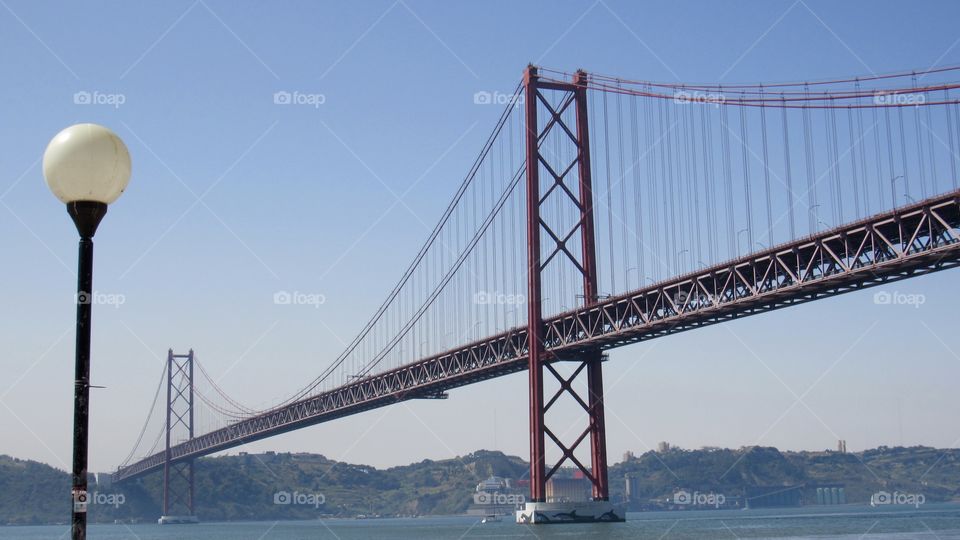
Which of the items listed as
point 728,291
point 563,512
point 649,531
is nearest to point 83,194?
point 728,291

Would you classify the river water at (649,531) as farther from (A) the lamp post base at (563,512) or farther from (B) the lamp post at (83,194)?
(B) the lamp post at (83,194)

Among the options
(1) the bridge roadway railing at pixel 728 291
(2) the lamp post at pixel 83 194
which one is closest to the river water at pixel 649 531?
(1) the bridge roadway railing at pixel 728 291

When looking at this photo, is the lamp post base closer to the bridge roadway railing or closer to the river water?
the river water

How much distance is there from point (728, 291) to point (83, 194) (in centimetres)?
4232

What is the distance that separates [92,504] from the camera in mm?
165375

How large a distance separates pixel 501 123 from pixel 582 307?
579 inches

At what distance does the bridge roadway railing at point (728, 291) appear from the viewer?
40000mm

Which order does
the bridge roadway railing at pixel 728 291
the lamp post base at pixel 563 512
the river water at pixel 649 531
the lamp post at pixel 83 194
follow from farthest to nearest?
the river water at pixel 649 531, the lamp post base at pixel 563 512, the bridge roadway railing at pixel 728 291, the lamp post at pixel 83 194

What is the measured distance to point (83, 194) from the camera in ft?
25.3

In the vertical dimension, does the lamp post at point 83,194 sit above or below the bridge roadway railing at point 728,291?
below

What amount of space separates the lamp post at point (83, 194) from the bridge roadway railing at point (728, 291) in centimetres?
3474

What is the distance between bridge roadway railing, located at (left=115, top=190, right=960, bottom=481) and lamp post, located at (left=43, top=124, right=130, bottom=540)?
114ft

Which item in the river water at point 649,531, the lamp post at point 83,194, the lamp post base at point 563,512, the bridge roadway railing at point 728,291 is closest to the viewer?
the lamp post at point 83,194

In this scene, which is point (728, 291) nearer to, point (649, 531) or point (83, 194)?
point (649, 531)
